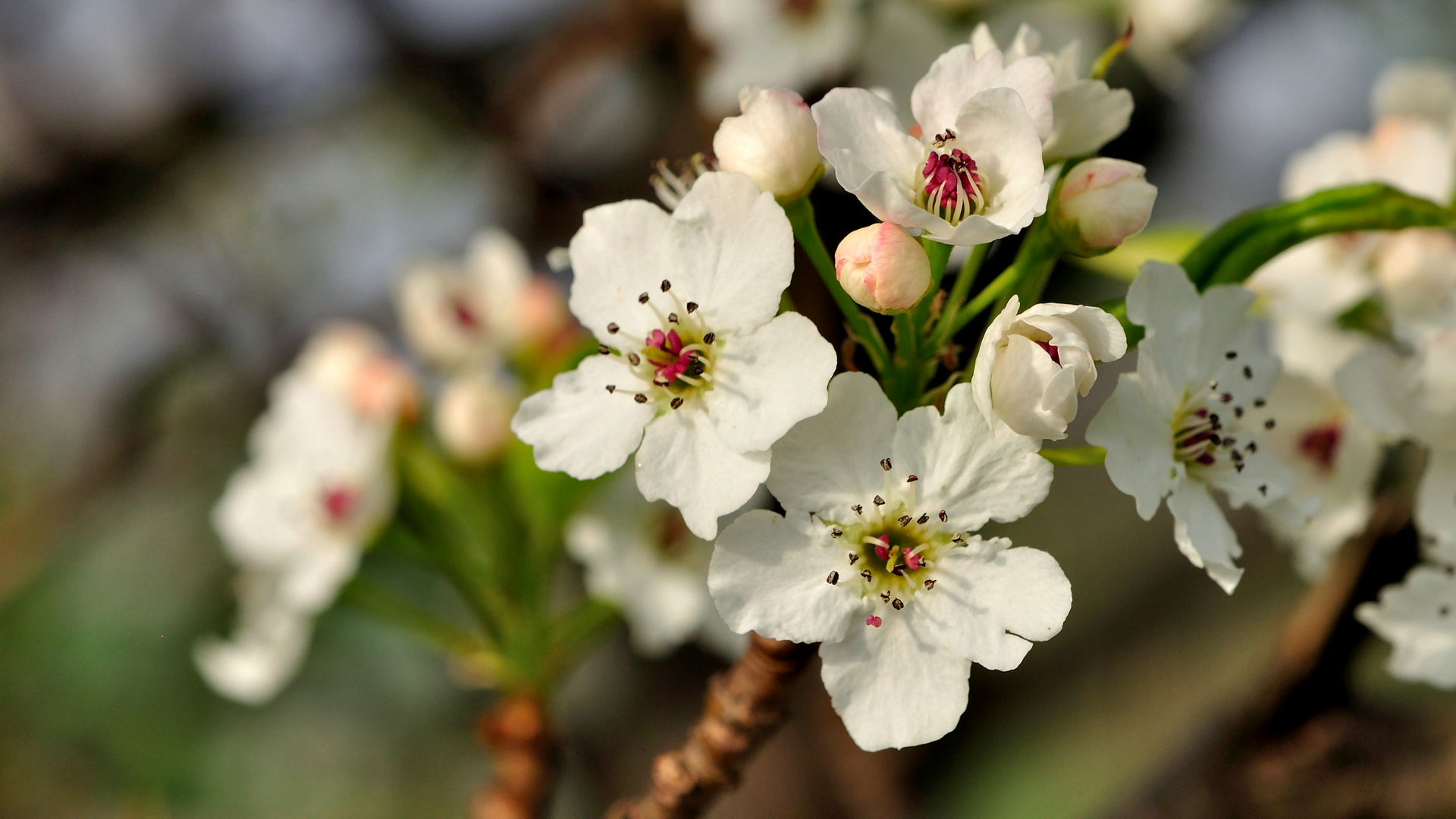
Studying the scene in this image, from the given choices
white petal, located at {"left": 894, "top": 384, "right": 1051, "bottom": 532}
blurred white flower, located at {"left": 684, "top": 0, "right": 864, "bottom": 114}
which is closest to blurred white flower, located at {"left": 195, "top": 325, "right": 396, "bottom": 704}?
blurred white flower, located at {"left": 684, "top": 0, "right": 864, "bottom": 114}

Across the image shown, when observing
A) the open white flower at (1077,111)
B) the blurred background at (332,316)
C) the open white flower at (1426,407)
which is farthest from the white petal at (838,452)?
the blurred background at (332,316)

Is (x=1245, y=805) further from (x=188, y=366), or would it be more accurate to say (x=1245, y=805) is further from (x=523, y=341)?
(x=188, y=366)

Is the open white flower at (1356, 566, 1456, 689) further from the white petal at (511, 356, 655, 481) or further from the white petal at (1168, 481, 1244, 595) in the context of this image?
the white petal at (511, 356, 655, 481)

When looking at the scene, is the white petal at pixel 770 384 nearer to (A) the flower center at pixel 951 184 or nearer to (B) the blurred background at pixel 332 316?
(A) the flower center at pixel 951 184

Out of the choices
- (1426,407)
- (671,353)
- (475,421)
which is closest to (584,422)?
(671,353)

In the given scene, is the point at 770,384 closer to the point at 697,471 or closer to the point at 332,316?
the point at 697,471
